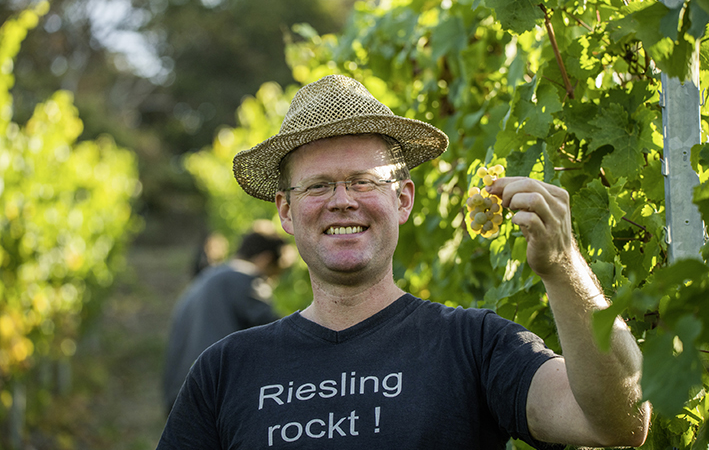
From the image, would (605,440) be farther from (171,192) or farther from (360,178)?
(171,192)

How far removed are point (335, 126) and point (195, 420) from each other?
2.70ft

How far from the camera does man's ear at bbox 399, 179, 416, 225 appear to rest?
1.91m

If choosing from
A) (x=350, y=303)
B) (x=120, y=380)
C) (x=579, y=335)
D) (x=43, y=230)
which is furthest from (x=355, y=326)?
(x=120, y=380)

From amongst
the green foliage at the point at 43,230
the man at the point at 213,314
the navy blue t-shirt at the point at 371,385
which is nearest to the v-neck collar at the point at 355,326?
the navy blue t-shirt at the point at 371,385

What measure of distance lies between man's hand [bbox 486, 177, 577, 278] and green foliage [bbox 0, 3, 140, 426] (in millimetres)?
5496

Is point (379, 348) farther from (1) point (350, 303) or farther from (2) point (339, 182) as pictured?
(2) point (339, 182)

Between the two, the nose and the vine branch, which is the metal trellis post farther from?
the nose

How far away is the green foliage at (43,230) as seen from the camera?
6.23 metres

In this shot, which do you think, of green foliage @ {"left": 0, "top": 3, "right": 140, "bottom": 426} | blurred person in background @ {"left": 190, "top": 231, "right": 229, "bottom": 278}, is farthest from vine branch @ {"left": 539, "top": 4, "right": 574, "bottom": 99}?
blurred person in background @ {"left": 190, "top": 231, "right": 229, "bottom": 278}

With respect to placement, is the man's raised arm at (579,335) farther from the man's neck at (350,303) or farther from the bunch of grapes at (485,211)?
the man's neck at (350,303)

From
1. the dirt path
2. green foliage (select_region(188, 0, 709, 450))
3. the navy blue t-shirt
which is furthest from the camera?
the dirt path

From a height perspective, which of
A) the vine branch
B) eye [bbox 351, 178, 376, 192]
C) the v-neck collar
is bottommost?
the v-neck collar

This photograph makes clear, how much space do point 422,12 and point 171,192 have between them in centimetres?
2394

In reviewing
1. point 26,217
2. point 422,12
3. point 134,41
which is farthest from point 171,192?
point 422,12
